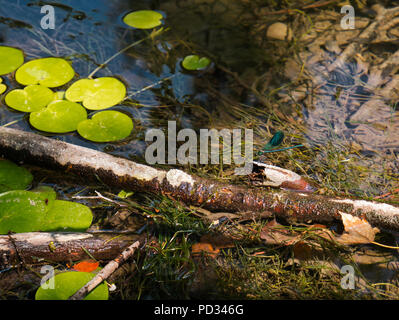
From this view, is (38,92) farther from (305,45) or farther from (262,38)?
(305,45)

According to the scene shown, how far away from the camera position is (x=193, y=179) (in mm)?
1735

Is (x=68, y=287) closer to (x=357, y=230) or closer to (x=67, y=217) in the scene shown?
(x=67, y=217)

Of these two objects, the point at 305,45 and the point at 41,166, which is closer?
the point at 41,166

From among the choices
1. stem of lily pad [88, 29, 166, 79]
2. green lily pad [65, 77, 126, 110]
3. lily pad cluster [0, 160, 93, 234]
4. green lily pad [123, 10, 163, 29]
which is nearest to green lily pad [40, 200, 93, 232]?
lily pad cluster [0, 160, 93, 234]

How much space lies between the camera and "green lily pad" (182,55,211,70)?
264cm

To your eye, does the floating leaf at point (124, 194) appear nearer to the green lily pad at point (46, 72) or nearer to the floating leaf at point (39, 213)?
the floating leaf at point (39, 213)

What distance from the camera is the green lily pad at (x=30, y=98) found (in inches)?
84.2

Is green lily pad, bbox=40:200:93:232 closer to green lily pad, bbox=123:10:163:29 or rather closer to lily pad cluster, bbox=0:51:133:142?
lily pad cluster, bbox=0:51:133:142

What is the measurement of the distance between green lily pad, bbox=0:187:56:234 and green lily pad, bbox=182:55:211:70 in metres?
1.48

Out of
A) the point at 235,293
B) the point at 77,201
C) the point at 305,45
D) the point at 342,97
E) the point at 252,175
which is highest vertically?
Result: the point at 305,45
